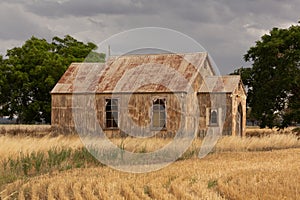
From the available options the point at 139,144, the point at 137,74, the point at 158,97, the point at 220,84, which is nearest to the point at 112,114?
the point at 137,74

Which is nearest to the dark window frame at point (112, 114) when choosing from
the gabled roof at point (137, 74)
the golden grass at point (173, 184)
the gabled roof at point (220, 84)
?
the gabled roof at point (137, 74)

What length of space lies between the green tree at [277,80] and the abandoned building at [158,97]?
135 inches

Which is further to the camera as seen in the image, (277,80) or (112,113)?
(277,80)

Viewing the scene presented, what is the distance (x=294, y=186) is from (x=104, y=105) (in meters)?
21.0

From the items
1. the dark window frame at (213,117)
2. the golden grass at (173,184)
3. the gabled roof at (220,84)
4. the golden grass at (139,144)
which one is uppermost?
the gabled roof at (220,84)

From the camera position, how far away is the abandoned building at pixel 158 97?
3000 centimetres

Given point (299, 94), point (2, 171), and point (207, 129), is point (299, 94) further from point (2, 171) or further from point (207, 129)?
point (2, 171)

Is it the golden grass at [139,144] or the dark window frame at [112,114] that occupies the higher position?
the dark window frame at [112,114]

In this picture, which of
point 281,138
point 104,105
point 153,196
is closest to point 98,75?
point 104,105

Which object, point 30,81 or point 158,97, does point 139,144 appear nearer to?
point 158,97

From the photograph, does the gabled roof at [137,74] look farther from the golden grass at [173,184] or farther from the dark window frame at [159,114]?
the golden grass at [173,184]

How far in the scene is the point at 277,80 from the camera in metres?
35.6

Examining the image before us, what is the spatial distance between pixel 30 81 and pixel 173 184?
35.8m

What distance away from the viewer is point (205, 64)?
107 ft
